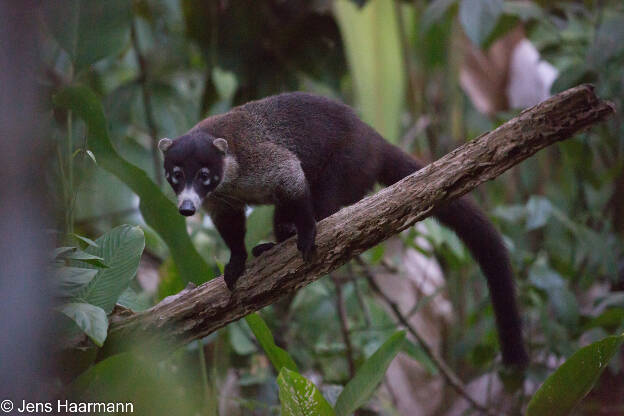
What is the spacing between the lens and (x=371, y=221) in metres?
2.34

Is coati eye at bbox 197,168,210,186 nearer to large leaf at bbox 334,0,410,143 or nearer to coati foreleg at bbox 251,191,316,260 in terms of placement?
coati foreleg at bbox 251,191,316,260

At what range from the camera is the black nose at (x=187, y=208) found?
2.55m

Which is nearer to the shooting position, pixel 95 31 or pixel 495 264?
pixel 95 31

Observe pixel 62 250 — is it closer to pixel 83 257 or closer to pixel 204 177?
pixel 83 257

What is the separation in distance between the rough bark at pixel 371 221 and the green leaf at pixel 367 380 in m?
0.39

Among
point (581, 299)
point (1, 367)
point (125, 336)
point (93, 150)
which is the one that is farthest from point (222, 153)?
point (581, 299)

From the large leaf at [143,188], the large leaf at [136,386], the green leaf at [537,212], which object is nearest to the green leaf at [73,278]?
the large leaf at [136,386]

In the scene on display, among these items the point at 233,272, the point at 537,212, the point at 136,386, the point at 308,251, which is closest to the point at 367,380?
the point at 308,251

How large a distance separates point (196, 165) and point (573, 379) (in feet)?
5.51

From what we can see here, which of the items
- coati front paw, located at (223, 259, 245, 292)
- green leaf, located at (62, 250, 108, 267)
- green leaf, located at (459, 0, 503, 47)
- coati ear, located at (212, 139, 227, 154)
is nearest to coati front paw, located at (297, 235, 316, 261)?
coati front paw, located at (223, 259, 245, 292)

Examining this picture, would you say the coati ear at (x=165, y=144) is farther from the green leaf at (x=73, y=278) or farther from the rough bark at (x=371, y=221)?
the green leaf at (x=73, y=278)

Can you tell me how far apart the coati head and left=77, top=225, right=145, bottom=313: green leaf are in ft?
1.08

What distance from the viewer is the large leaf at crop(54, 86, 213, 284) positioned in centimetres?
255

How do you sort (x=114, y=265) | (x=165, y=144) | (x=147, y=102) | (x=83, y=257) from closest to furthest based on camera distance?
(x=83, y=257), (x=114, y=265), (x=165, y=144), (x=147, y=102)
